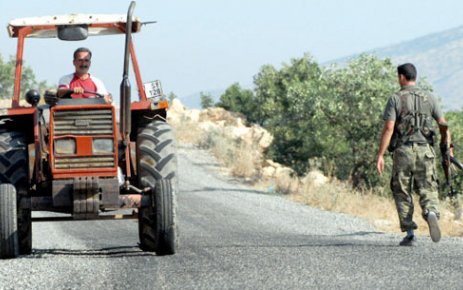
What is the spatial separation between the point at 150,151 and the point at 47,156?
1076mm

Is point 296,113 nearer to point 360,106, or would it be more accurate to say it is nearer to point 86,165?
point 360,106

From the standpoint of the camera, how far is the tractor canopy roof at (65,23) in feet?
39.8

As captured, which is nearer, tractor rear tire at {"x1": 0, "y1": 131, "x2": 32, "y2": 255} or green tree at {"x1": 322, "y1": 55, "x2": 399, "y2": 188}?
tractor rear tire at {"x1": 0, "y1": 131, "x2": 32, "y2": 255}

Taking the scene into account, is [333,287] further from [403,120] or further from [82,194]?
[403,120]

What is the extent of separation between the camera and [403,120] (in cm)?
1248

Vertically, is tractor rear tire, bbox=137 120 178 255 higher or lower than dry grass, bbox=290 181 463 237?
higher

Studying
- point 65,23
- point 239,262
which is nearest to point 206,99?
point 65,23

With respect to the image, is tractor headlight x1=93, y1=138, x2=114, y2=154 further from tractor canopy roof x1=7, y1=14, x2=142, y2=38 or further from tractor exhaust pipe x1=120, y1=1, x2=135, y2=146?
tractor canopy roof x1=7, y1=14, x2=142, y2=38

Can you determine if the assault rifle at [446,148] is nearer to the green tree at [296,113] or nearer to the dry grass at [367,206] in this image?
the dry grass at [367,206]

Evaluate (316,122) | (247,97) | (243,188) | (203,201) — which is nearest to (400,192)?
(203,201)

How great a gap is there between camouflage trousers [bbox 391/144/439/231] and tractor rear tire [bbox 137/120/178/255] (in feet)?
8.86

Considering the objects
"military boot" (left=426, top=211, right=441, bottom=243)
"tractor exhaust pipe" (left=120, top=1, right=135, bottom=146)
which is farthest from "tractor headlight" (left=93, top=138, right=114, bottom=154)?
"military boot" (left=426, top=211, right=441, bottom=243)

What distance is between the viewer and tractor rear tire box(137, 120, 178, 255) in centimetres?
1123

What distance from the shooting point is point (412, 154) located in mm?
12445
